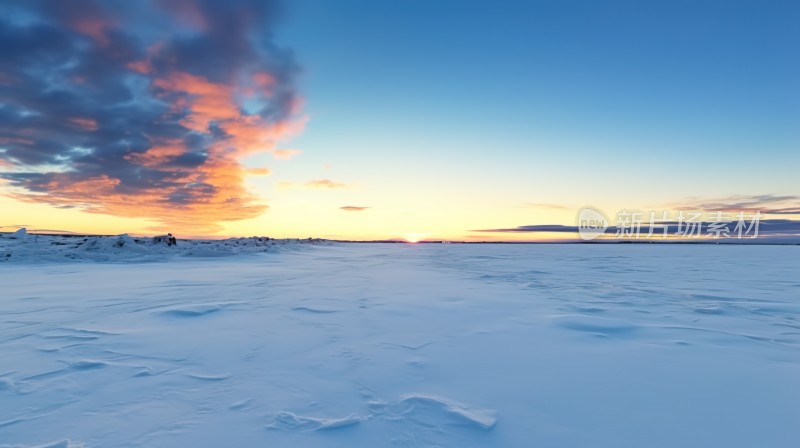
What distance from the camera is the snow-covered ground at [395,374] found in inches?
62.1

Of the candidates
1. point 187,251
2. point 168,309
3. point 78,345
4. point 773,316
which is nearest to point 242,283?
point 168,309

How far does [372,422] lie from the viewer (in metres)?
1.66

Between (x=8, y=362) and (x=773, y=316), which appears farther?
(x=773, y=316)

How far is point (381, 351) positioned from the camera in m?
2.67

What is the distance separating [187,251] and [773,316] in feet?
54.9

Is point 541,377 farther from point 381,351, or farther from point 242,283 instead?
point 242,283

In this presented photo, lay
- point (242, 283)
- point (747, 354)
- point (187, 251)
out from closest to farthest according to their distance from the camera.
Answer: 1. point (747, 354)
2. point (242, 283)
3. point (187, 251)

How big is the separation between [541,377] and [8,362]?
3.29 meters

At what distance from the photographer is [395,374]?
2230 mm

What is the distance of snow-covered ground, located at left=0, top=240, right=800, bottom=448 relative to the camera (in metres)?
1.58

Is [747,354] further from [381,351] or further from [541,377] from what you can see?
[381,351]

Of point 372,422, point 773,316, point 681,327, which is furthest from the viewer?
point 773,316

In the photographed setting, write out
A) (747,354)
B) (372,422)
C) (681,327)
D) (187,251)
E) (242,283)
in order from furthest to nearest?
1. (187,251)
2. (242,283)
3. (681,327)
4. (747,354)
5. (372,422)

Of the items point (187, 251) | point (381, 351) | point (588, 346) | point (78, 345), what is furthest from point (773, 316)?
point (187, 251)
